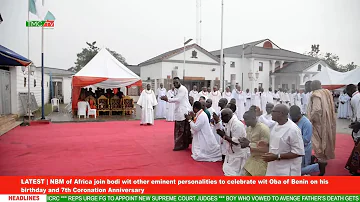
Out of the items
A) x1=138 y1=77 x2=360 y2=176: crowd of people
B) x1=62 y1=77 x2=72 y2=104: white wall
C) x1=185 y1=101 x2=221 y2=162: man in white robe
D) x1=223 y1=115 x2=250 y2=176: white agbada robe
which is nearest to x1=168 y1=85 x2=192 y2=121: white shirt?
x1=138 y1=77 x2=360 y2=176: crowd of people

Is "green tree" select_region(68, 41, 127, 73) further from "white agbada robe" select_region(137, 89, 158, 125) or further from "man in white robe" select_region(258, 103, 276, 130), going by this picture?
"man in white robe" select_region(258, 103, 276, 130)

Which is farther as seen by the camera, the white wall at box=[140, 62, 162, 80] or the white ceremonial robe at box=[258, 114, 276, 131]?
the white wall at box=[140, 62, 162, 80]

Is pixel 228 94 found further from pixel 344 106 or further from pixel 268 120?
pixel 268 120

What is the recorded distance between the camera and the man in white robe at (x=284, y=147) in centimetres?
265

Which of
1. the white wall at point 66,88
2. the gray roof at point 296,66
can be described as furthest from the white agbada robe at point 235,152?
the white wall at point 66,88

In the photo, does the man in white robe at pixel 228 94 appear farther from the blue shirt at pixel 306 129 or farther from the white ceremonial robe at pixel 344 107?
the blue shirt at pixel 306 129

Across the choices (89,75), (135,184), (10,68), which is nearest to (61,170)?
(135,184)

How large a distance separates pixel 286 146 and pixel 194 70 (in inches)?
733

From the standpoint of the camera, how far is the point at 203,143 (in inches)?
191

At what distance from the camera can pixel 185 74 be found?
2072 cm

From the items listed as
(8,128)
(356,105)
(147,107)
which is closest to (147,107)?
(147,107)

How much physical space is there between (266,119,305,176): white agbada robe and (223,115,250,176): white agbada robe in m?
0.87

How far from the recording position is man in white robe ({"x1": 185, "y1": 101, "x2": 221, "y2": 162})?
4738mm

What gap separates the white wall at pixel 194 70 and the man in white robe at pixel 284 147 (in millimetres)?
17627
